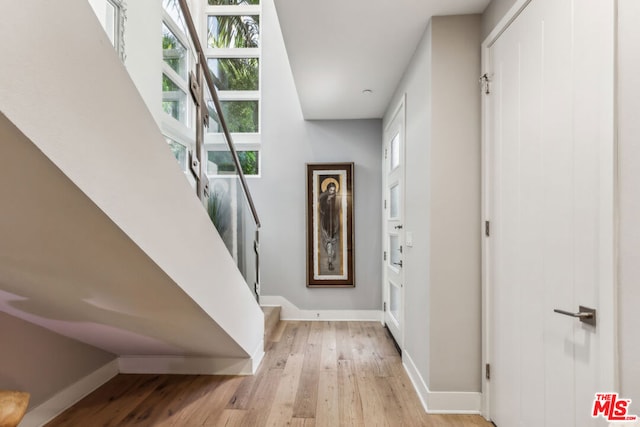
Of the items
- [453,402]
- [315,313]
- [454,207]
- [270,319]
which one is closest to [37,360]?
[270,319]

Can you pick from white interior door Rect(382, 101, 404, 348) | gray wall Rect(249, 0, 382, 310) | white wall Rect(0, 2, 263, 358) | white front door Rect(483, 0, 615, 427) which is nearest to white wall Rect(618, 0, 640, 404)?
white front door Rect(483, 0, 615, 427)

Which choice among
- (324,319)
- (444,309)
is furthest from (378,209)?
(444,309)

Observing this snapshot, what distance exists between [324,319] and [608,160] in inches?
141

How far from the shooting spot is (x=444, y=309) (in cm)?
213

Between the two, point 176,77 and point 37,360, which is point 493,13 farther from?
point 37,360

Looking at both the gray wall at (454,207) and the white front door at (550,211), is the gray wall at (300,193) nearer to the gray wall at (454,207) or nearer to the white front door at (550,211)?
the gray wall at (454,207)

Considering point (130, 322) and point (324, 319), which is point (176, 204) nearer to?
point (130, 322)

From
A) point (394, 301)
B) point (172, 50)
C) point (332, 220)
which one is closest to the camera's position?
point (172, 50)

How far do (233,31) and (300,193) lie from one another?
2.38m

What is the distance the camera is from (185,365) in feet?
8.91

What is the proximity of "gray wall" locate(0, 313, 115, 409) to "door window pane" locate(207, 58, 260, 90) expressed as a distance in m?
3.43

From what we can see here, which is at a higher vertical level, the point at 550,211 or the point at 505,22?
the point at 505,22

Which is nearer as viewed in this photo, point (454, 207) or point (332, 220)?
point (454, 207)

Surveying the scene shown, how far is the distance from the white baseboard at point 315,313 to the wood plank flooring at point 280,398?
107cm
